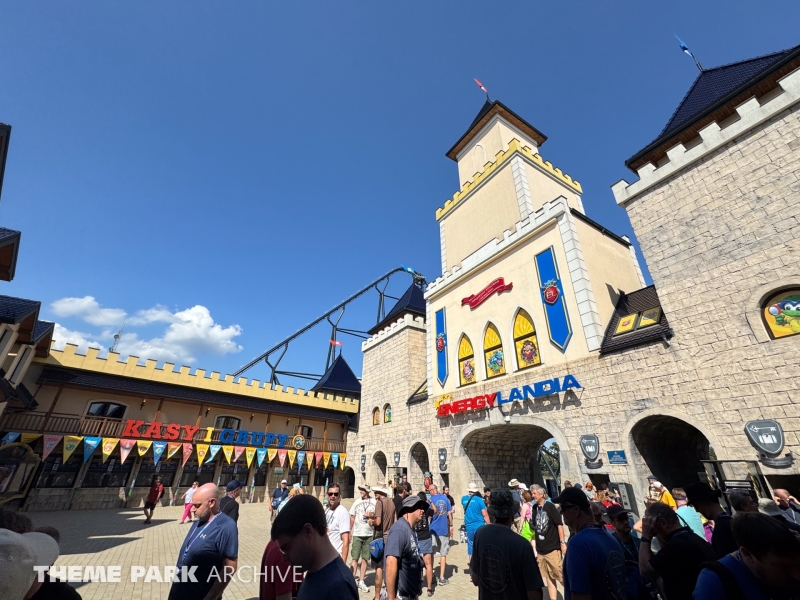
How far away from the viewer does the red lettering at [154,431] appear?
17.0 m

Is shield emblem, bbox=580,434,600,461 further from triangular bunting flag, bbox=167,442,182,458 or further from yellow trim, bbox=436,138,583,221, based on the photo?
triangular bunting flag, bbox=167,442,182,458

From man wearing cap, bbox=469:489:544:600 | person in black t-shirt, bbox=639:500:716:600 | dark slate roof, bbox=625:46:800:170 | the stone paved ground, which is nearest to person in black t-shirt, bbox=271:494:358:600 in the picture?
man wearing cap, bbox=469:489:544:600

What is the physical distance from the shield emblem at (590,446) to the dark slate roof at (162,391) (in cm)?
1759

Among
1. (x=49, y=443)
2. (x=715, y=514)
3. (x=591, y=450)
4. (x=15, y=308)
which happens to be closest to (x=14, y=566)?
(x=715, y=514)

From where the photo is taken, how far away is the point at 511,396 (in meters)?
11.5

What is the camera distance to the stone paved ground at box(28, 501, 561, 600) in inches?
222

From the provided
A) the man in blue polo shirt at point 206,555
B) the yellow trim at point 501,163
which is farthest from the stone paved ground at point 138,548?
the yellow trim at point 501,163

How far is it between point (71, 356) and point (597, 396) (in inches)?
891

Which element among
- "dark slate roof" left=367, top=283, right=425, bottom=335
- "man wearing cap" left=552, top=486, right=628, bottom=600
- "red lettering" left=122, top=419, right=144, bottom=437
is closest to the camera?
"man wearing cap" left=552, top=486, right=628, bottom=600

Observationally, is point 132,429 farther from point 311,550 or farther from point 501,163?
point 501,163

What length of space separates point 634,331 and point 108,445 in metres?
21.3

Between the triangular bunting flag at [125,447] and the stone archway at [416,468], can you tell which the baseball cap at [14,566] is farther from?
the triangular bunting flag at [125,447]

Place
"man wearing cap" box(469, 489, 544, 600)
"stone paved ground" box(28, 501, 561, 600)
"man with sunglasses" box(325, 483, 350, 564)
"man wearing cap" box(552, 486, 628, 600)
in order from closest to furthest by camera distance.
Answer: "man wearing cap" box(552, 486, 628, 600), "man wearing cap" box(469, 489, 544, 600), "man with sunglasses" box(325, 483, 350, 564), "stone paved ground" box(28, 501, 561, 600)

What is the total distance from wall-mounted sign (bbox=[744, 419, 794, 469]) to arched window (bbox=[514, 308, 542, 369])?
16.6 ft
